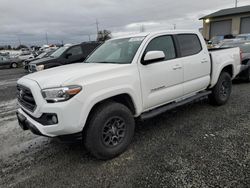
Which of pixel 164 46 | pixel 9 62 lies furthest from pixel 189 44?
pixel 9 62

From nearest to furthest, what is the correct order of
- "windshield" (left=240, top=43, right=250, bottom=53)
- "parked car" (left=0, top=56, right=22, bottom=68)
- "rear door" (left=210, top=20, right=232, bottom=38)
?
1. "windshield" (left=240, top=43, right=250, bottom=53)
2. "parked car" (left=0, top=56, right=22, bottom=68)
3. "rear door" (left=210, top=20, right=232, bottom=38)

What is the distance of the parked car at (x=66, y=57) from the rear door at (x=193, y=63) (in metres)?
6.60

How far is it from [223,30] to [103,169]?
37.0 m

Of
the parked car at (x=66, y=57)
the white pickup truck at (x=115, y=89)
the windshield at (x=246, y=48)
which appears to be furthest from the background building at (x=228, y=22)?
the white pickup truck at (x=115, y=89)

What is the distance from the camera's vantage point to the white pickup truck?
107 inches

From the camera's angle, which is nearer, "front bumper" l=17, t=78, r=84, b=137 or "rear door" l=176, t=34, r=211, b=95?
"front bumper" l=17, t=78, r=84, b=137

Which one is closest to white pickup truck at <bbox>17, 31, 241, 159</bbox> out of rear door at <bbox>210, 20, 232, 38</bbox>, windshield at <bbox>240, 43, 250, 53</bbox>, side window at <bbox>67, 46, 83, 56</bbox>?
windshield at <bbox>240, 43, 250, 53</bbox>

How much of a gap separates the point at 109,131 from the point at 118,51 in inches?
62.0

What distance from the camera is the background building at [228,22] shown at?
31.6m

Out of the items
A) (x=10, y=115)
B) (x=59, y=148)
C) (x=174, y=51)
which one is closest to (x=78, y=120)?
(x=59, y=148)

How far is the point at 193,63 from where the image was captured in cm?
434

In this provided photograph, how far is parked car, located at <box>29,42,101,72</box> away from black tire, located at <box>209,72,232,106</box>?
6726mm

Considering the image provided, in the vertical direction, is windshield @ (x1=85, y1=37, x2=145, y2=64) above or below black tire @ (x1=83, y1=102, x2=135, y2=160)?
above

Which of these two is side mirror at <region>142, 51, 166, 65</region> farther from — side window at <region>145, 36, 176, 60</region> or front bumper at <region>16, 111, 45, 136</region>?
front bumper at <region>16, 111, 45, 136</region>
